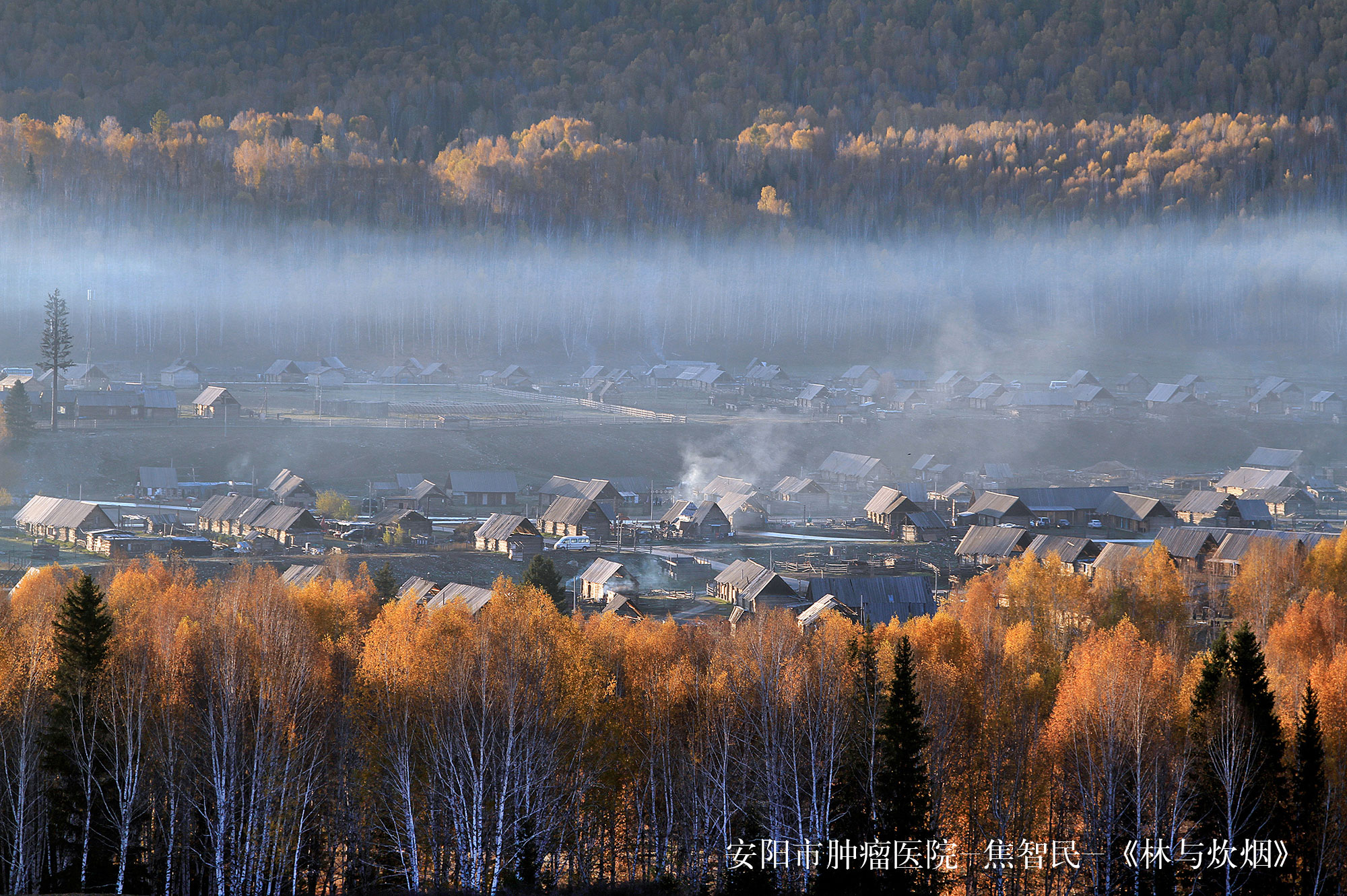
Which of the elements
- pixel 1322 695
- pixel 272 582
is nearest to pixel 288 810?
pixel 272 582

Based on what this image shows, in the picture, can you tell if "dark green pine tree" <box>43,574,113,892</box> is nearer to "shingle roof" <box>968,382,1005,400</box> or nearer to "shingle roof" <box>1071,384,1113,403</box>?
"shingle roof" <box>968,382,1005,400</box>

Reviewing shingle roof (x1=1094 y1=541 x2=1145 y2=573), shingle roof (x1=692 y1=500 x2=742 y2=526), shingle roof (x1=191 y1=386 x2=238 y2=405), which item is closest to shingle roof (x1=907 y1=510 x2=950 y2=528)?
shingle roof (x1=692 y1=500 x2=742 y2=526)

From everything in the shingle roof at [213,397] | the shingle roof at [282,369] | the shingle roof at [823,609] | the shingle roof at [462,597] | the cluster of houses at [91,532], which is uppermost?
the shingle roof at [282,369]

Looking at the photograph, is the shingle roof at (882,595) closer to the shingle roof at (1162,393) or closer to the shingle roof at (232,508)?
the shingle roof at (232,508)

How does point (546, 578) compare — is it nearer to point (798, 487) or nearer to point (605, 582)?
point (605, 582)

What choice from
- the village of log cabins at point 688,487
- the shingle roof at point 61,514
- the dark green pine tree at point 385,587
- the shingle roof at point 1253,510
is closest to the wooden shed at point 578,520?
the village of log cabins at point 688,487
